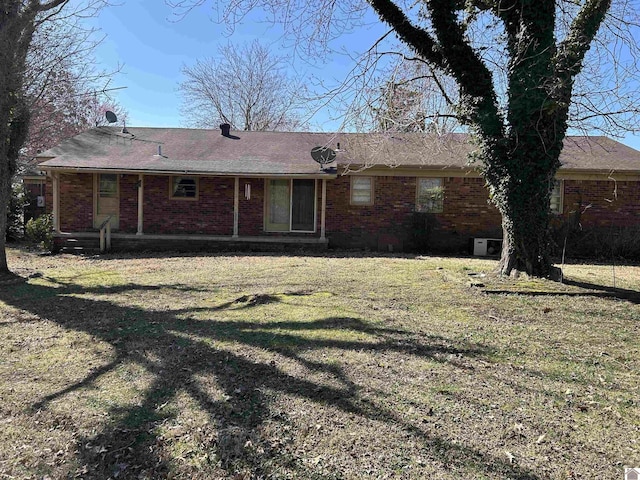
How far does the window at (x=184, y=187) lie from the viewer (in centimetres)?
1395

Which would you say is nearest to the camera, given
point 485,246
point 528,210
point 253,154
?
point 528,210

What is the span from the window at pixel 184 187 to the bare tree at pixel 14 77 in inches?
198

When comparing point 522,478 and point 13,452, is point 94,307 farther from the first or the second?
point 522,478

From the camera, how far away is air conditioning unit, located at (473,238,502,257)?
1291 centimetres

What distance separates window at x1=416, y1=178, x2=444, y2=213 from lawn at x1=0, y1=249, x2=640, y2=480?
6.49 metres

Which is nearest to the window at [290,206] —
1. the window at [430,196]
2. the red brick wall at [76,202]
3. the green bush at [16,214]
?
the window at [430,196]

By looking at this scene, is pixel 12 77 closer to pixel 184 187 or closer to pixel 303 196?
pixel 184 187

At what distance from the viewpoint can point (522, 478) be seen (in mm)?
2432

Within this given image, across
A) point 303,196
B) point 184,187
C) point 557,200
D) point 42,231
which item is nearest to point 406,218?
point 303,196

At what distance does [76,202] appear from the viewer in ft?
45.8

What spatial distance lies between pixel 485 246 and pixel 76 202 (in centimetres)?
1291

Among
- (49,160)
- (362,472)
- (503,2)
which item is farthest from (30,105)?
(362,472)

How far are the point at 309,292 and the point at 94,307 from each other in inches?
129

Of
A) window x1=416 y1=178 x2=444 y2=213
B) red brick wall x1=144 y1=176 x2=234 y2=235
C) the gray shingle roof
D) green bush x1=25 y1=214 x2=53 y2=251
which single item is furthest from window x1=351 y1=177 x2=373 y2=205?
green bush x1=25 y1=214 x2=53 y2=251
